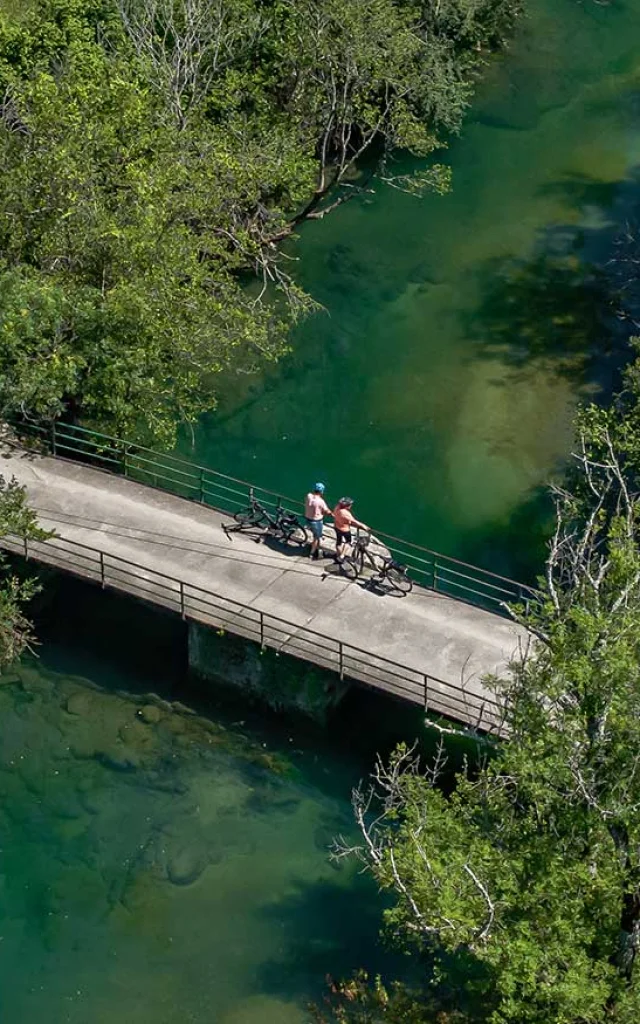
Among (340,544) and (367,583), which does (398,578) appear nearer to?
(367,583)

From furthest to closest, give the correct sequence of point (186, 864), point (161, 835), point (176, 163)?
point (176, 163)
point (161, 835)
point (186, 864)

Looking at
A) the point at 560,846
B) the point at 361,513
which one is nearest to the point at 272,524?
the point at 361,513

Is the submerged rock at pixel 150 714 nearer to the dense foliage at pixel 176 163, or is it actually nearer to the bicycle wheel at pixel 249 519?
the bicycle wheel at pixel 249 519

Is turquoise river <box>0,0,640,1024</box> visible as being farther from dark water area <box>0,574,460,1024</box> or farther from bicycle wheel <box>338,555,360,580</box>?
bicycle wheel <box>338,555,360,580</box>

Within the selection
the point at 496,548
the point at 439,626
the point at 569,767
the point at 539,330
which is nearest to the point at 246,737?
the point at 439,626

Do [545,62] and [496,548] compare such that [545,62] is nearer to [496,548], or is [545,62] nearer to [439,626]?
[496,548]
